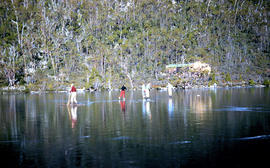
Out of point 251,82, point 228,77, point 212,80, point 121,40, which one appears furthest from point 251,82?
point 121,40

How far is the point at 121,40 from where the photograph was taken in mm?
115500

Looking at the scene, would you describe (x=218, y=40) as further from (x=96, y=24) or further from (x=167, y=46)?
(x=96, y=24)

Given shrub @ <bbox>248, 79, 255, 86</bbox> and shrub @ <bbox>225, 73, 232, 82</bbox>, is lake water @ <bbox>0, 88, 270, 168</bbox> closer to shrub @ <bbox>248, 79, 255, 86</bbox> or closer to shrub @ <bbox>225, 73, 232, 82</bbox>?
shrub @ <bbox>248, 79, 255, 86</bbox>

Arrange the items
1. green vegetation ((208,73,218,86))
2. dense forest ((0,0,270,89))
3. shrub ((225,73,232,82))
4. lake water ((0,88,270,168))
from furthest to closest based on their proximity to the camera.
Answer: dense forest ((0,0,270,89))
shrub ((225,73,232,82))
green vegetation ((208,73,218,86))
lake water ((0,88,270,168))

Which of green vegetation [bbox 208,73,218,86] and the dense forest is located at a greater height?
the dense forest

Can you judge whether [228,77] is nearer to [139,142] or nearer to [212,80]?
[212,80]

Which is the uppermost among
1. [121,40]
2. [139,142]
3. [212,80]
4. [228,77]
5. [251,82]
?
[121,40]

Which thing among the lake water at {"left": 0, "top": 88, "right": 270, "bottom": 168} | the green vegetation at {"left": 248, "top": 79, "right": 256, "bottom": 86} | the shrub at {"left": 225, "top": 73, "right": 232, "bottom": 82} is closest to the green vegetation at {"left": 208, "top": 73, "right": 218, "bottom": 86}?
the shrub at {"left": 225, "top": 73, "right": 232, "bottom": 82}

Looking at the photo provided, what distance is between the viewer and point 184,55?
114 metres

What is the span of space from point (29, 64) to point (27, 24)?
16.1m

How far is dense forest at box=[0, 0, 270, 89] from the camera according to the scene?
322 ft

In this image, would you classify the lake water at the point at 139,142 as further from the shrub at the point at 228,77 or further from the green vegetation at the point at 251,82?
the shrub at the point at 228,77

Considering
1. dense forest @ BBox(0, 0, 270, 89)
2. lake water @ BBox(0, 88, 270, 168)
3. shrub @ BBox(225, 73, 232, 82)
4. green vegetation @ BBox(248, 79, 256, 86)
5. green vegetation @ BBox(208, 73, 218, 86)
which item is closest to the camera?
lake water @ BBox(0, 88, 270, 168)

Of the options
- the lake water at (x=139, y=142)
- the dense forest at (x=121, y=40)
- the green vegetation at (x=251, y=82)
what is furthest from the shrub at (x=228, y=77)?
the lake water at (x=139, y=142)
